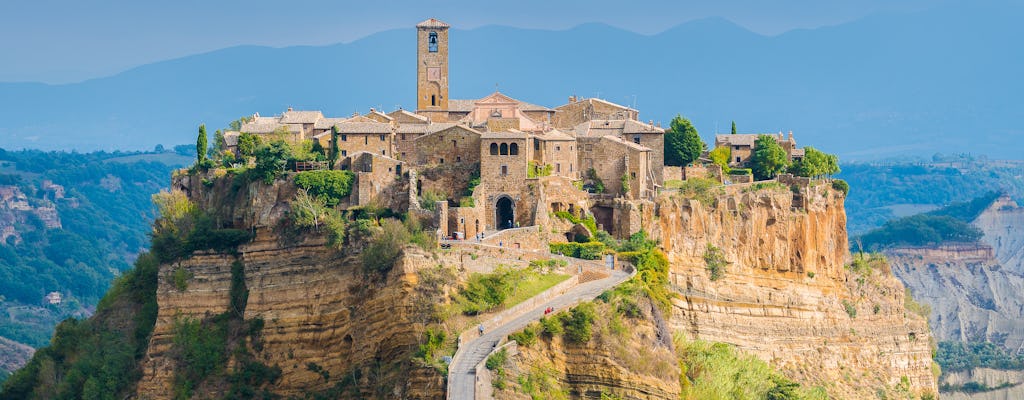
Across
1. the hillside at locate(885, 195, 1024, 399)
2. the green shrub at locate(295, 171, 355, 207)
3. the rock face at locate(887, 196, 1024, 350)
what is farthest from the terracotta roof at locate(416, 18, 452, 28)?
the rock face at locate(887, 196, 1024, 350)

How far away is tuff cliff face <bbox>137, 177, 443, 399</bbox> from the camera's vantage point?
59.7 metres

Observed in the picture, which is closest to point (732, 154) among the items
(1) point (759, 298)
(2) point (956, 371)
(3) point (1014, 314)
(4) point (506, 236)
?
(1) point (759, 298)

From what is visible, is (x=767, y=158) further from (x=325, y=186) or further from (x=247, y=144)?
(x=247, y=144)

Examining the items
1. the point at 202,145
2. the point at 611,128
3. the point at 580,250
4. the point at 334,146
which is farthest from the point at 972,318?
the point at 334,146

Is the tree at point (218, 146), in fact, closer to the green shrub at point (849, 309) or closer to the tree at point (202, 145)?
the tree at point (202, 145)

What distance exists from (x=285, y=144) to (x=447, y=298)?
16151 mm

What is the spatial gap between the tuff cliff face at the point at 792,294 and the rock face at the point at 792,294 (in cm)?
7

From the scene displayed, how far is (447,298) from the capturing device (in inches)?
2267

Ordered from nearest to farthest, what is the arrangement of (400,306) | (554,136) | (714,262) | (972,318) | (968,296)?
(400,306) → (554,136) → (714,262) → (972,318) → (968,296)

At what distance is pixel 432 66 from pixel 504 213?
1732cm

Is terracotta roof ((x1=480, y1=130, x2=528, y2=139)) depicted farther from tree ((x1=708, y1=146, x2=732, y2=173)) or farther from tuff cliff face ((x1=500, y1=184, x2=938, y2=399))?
tree ((x1=708, y1=146, x2=732, y2=173))

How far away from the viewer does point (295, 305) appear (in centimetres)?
6581

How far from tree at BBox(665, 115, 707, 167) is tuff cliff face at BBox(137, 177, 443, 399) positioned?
2203cm

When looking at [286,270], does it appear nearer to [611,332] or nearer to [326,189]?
[326,189]
